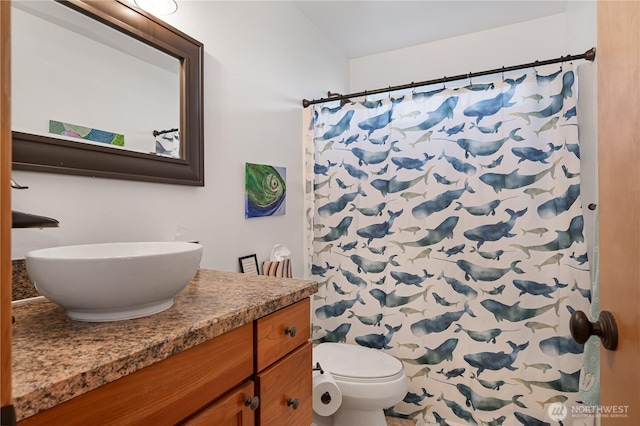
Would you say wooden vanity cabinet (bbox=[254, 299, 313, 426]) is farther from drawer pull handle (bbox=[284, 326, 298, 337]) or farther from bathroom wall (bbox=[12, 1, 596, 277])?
bathroom wall (bbox=[12, 1, 596, 277])

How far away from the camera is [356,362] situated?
1.78 m

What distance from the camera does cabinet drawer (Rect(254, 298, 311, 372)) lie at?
84 centimetres

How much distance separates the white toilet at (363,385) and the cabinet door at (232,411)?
92cm

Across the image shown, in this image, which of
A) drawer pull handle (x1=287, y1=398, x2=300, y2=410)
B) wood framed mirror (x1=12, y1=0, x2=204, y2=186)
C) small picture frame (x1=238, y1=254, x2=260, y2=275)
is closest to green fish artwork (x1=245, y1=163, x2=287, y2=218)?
small picture frame (x1=238, y1=254, x2=260, y2=275)

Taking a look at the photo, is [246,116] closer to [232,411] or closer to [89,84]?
[89,84]

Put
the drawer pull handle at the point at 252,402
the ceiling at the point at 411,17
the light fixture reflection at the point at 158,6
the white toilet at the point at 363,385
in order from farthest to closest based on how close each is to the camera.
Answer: the ceiling at the point at 411,17
the white toilet at the point at 363,385
the light fixture reflection at the point at 158,6
the drawer pull handle at the point at 252,402

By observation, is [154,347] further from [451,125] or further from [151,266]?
[451,125]

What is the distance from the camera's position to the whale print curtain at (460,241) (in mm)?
1690

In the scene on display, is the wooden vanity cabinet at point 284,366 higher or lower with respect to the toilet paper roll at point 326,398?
higher

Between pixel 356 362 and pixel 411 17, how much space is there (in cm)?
222

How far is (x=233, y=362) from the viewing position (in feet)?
2.51

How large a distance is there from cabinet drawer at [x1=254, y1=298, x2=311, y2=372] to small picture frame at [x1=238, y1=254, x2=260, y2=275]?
0.69m

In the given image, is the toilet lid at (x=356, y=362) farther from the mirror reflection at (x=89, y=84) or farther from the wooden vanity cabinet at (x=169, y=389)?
the mirror reflection at (x=89, y=84)

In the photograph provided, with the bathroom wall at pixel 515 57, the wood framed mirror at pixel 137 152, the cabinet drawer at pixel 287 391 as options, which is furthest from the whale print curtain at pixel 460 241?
the cabinet drawer at pixel 287 391
